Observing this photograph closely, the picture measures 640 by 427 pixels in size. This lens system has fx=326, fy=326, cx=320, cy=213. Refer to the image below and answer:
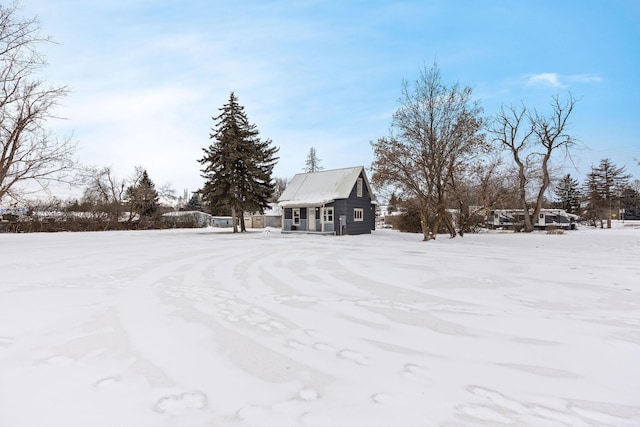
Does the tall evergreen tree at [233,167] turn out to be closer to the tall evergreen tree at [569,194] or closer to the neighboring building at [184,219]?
the neighboring building at [184,219]

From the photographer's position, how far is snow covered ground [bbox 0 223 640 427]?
2.18 meters

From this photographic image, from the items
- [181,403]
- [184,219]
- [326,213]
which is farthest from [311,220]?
[181,403]

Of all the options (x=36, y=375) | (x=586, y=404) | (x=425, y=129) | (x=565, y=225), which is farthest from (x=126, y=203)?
(x=565, y=225)

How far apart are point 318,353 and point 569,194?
191ft

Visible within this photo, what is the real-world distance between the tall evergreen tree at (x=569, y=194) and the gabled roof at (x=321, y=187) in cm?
3733

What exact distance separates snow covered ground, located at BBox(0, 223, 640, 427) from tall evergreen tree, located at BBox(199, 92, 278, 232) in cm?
2183

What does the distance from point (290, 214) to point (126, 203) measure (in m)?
21.7

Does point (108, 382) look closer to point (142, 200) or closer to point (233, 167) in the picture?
point (233, 167)

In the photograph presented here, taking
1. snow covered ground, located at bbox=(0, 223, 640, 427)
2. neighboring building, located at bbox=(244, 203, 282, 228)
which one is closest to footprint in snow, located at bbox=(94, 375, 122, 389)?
snow covered ground, located at bbox=(0, 223, 640, 427)

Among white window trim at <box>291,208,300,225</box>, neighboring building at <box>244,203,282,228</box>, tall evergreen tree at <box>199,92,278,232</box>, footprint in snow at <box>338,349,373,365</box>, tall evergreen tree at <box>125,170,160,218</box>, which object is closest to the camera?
footprint in snow at <box>338,349,373,365</box>

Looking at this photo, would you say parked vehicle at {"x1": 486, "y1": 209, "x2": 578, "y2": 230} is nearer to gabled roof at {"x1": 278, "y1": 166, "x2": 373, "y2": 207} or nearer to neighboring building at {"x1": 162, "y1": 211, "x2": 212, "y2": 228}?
gabled roof at {"x1": 278, "y1": 166, "x2": 373, "y2": 207}

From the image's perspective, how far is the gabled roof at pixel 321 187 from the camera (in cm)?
2486

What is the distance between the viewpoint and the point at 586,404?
2.25 meters

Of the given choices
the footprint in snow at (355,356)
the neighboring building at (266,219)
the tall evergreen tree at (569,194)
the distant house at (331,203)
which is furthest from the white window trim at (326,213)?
the tall evergreen tree at (569,194)
